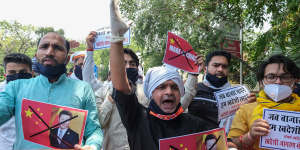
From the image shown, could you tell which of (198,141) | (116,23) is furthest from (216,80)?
(116,23)

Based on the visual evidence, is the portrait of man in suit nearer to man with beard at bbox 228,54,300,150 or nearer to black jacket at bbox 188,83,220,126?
man with beard at bbox 228,54,300,150

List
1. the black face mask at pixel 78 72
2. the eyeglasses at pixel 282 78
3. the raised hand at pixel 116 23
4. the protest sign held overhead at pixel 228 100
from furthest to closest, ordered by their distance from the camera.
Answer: the black face mask at pixel 78 72 → the protest sign held overhead at pixel 228 100 → the eyeglasses at pixel 282 78 → the raised hand at pixel 116 23

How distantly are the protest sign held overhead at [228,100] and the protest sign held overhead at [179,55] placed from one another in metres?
0.53

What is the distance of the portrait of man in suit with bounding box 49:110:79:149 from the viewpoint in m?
1.73

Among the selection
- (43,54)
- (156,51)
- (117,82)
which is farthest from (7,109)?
(156,51)

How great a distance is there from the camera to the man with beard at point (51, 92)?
1818 millimetres

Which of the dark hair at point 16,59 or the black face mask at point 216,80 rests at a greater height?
the dark hair at point 16,59

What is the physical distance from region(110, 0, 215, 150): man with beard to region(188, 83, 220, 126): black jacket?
3.53 ft

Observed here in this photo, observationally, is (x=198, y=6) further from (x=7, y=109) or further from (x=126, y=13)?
(x=7, y=109)

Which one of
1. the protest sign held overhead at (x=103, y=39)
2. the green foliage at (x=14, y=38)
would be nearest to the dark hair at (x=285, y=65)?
the protest sign held overhead at (x=103, y=39)

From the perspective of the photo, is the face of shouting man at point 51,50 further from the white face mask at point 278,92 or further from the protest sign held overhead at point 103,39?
the white face mask at point 278,92

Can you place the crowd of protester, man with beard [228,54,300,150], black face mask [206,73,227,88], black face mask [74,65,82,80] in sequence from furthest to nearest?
black face mask [74,65,82,80] → black face mask [206,73,227,88] → man with beard [228,54,300,150] → the crowd of protester

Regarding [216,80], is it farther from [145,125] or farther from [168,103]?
[145,125]

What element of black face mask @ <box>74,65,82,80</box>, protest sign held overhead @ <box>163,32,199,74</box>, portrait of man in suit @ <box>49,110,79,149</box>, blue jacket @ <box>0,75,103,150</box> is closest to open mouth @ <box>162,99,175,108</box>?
blue jacket @ <box>0,75,103,150</box>
